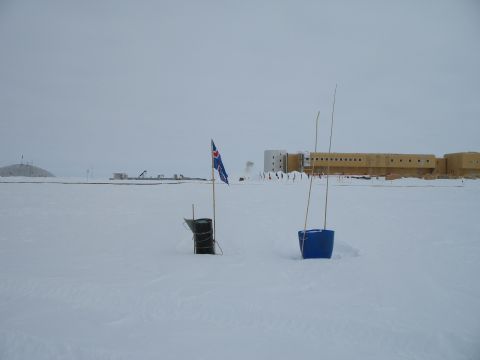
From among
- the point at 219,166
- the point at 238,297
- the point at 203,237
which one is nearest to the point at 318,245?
the point at 203,237

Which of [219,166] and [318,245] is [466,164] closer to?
[318,245]

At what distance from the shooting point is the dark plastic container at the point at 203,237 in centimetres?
626

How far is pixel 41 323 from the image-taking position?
3.17 meters

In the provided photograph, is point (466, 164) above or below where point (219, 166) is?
above

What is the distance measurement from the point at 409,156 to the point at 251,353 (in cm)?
5896

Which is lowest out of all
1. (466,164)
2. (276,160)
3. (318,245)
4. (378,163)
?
(318,245)

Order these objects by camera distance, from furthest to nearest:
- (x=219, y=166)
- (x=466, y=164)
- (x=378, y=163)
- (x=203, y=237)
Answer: (x=378, y=163), (x=466, y=164), (x=219, y=166), (x=203, y=237)

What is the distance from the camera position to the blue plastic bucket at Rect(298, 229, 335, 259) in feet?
19.3

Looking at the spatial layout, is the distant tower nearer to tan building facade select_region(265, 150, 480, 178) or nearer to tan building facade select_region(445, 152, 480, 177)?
tan building facade select_region(265, 150, 480, 178)

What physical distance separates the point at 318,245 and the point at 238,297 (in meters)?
2.51

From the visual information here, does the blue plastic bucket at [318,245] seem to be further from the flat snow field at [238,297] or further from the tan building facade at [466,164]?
the tan building facade at [466,164]

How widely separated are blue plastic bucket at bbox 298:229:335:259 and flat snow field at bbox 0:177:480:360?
214mm

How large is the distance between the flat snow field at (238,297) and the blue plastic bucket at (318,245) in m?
0.21

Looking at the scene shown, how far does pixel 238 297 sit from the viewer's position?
13.0 feet
